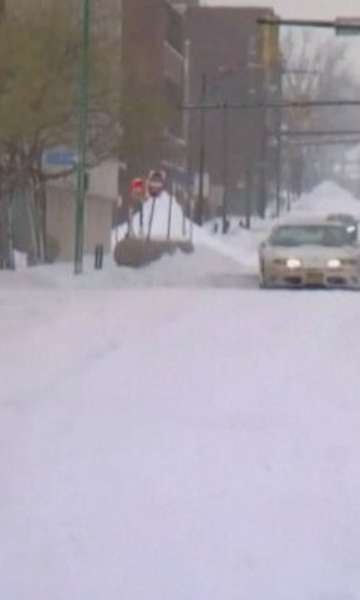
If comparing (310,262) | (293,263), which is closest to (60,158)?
(293,263)

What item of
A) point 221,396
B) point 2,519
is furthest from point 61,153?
point 2,519

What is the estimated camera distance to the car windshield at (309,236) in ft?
129

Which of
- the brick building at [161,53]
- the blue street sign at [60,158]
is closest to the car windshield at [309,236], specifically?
the blue street sign at [60,158]

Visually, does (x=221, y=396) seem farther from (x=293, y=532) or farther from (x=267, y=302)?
(x=267, y=302)

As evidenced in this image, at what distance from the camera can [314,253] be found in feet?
126

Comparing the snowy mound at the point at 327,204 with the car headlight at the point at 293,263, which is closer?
the car headlight at the point at 293,263

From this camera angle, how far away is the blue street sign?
142 ft

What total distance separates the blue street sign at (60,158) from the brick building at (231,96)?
4843cm

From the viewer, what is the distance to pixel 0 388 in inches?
617

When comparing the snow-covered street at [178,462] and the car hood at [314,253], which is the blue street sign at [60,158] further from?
the snow-covered street at [178,462]

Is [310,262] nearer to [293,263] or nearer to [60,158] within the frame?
[293,263]

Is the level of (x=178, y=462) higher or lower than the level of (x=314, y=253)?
higher

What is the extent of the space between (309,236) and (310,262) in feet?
5.93

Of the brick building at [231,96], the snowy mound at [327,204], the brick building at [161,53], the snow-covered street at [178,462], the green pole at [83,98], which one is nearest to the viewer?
the snow-covered street at [178,462]
